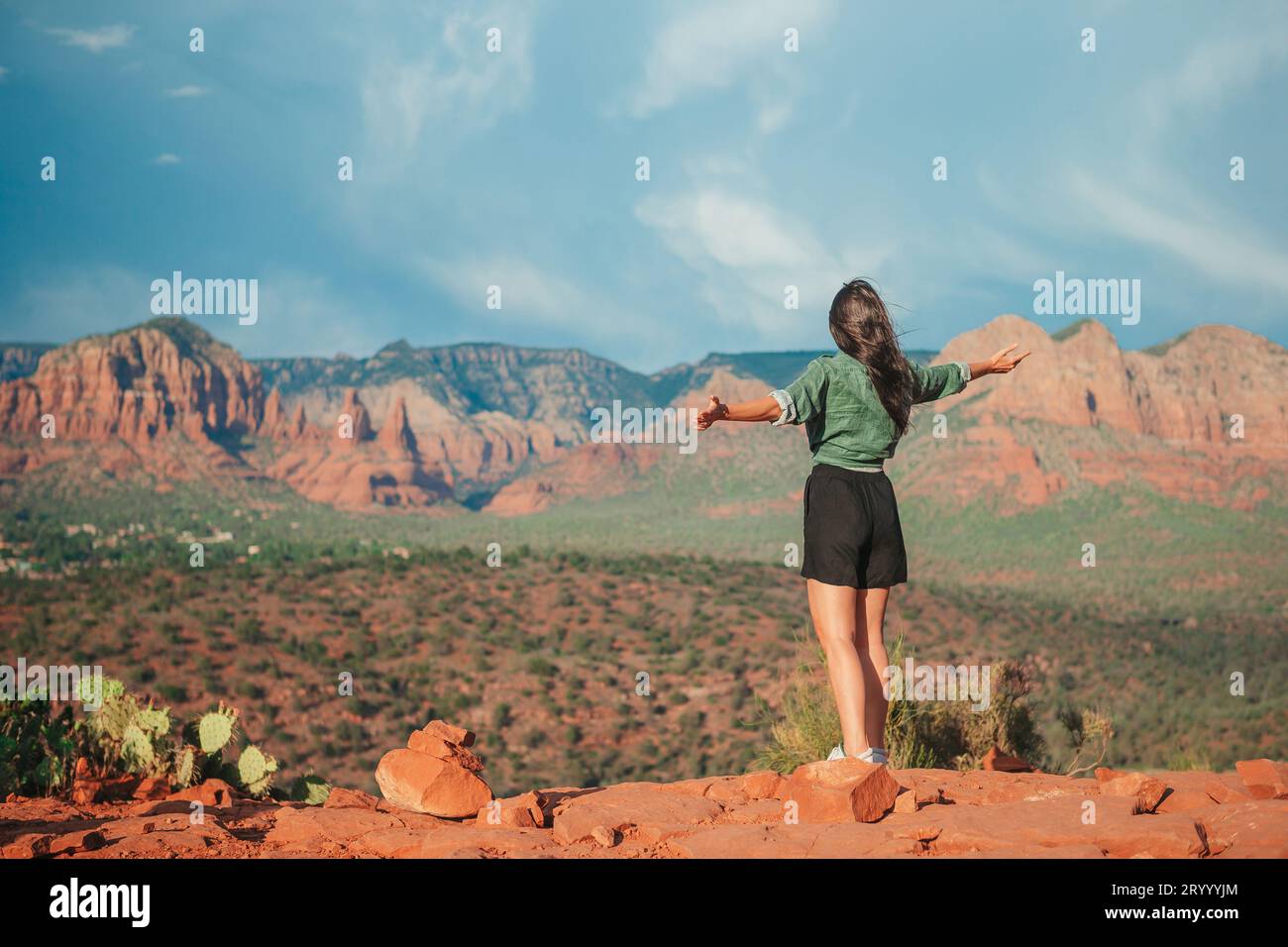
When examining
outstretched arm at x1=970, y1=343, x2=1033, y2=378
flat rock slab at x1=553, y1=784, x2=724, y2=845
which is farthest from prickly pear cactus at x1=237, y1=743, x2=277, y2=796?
outstretched arm at x1=970, y1=343, x2=1033, y2=378

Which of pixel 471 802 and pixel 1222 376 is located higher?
pixel 1222 376

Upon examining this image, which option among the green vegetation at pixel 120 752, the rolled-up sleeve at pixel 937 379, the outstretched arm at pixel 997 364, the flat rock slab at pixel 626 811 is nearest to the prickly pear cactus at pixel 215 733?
the green vegetation at pixel 120 752

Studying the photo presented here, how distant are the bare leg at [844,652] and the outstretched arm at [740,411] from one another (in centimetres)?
90

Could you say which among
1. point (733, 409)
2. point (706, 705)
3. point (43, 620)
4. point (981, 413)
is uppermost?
point (981, 413)

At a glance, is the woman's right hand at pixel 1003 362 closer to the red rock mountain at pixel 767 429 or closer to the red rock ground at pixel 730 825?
the red rock ground at pixel 730 825

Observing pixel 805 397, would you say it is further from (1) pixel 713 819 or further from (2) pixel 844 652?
(1) pixel 713 819

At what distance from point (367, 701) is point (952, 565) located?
37.7 metres

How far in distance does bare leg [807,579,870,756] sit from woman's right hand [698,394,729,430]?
1.02 m

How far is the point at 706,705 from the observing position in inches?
1075

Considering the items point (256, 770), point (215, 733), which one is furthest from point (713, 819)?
point (215, 733)

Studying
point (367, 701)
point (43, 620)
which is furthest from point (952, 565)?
point (43, 620)

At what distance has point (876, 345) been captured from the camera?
5457 millimetres

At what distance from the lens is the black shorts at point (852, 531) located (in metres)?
5.39
